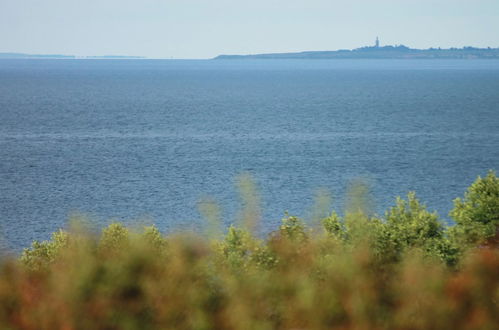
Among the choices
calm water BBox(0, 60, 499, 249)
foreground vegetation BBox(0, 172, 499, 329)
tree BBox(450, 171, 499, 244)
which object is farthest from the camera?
calm water BBox(0, 60, 499, 249)

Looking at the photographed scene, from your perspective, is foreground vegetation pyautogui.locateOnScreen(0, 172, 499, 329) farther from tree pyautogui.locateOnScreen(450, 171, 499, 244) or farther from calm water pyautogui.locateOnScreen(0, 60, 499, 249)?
calm water pyautogui.locateOnScreen(0, 60, 499, 249)

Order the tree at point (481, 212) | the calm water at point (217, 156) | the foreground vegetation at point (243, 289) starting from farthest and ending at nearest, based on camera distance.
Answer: the calm water at point (217, 156)
the tree at point (481, 212)
the foreground vegetation at point (243, 289)

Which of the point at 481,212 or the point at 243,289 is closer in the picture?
the point at 243,289

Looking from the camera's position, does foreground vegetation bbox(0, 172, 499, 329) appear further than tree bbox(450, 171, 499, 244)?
No

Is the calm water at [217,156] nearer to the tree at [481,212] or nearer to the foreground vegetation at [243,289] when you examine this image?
the tree at [481,212]

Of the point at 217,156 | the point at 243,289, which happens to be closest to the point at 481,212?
the point at 243,289

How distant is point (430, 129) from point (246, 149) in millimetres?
37043

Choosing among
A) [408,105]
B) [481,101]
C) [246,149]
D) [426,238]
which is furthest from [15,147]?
[481,101]

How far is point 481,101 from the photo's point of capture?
543ft

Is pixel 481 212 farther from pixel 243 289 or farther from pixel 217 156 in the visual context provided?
pixel 217 156

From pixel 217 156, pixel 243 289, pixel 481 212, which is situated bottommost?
pixel 217 156

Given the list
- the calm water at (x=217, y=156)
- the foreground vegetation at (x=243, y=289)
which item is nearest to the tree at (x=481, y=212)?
the calm water at (x=217, y=156)

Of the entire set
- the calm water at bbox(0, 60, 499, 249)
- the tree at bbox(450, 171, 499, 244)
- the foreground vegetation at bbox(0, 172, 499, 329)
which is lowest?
the calm water at bbox(0, 60, 499, 249)

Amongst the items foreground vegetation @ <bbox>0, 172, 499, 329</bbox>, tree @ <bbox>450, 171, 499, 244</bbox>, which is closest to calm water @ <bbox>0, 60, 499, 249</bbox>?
tree @ <bbox>450, 171, 499, 244</bbox>
